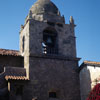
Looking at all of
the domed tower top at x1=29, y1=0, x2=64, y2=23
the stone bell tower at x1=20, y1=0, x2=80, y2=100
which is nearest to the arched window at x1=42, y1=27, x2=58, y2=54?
the stone bell tower at x1=20, y1=0, x2=80, y2=100

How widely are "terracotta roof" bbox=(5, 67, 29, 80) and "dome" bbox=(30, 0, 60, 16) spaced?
5.18m

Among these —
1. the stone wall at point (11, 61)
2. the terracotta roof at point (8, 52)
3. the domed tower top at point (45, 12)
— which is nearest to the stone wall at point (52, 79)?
the stone wall at point (11, 61)

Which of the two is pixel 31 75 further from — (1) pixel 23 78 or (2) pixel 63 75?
(2) pixel 63 75

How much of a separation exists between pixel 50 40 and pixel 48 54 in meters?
1.64

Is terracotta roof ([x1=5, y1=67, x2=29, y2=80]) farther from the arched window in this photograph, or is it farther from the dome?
the dome

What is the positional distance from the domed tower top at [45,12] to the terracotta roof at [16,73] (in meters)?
4.43

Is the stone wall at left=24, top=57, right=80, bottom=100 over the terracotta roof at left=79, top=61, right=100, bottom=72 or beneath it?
beneath

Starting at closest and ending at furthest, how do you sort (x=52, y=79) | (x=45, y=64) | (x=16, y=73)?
(x=16, y=73) → (x=52, y=79) → (x=45, y=64)

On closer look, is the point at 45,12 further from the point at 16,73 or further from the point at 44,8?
the point at 16,73

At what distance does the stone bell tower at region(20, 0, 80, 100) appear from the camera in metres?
15.2

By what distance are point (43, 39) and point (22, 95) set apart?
5.31 m

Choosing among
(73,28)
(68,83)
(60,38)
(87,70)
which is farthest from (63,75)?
(73,28)

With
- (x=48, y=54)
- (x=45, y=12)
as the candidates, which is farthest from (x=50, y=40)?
(x=45, y=12)

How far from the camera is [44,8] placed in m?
17.5
